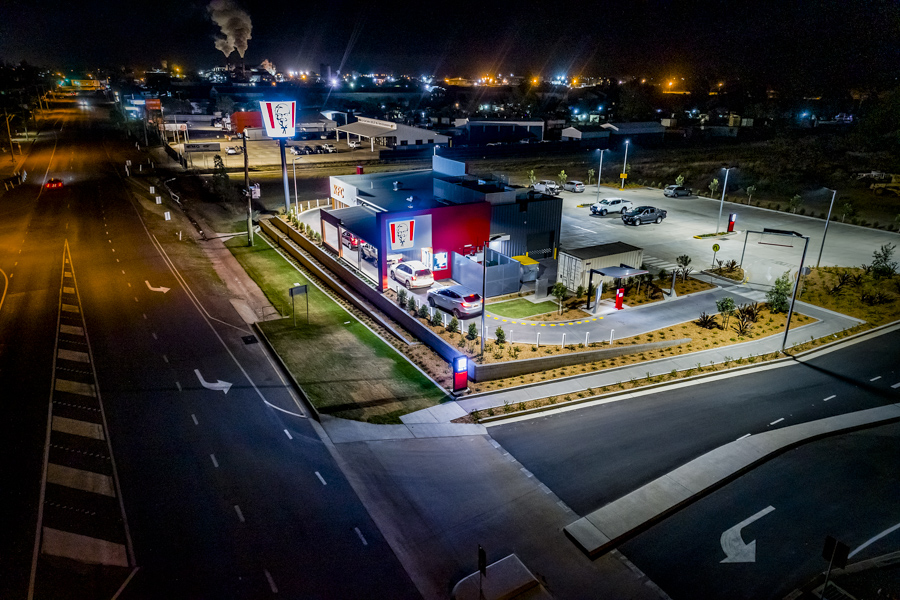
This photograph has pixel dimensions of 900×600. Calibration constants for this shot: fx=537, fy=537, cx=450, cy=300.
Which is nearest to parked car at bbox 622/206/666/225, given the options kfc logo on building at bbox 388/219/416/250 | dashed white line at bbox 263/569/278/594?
kfc logo on building at bbox 388/219/416/250

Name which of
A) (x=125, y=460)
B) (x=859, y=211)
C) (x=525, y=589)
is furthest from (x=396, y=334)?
(x=859, y=211)

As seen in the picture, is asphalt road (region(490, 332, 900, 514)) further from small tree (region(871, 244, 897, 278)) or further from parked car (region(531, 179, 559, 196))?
parked car (region(531, 179, 559, 196))

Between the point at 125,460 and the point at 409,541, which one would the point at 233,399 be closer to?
the point at 125,460

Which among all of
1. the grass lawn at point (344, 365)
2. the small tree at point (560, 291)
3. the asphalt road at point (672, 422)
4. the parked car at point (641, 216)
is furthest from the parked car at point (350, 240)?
the parked car at point (641, 216)

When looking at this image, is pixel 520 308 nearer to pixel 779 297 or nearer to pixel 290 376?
pixel 290 376

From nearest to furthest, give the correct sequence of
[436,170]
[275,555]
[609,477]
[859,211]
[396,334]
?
[275,555], [609,477], [396,334], [436,170], [859,211]

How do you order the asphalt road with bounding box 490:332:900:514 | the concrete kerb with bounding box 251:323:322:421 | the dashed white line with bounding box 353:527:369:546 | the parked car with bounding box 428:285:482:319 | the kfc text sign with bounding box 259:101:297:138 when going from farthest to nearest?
the kfc text sign with bounding box 259:101:297:138 < the parked car with bounding box 428:285:482:319 < the concrete kerb with bounding box 251:323:322:421 < the asphalt road with bounding box 490:332:900:514 < the dashed white line with bounding box 353:527:369:546
